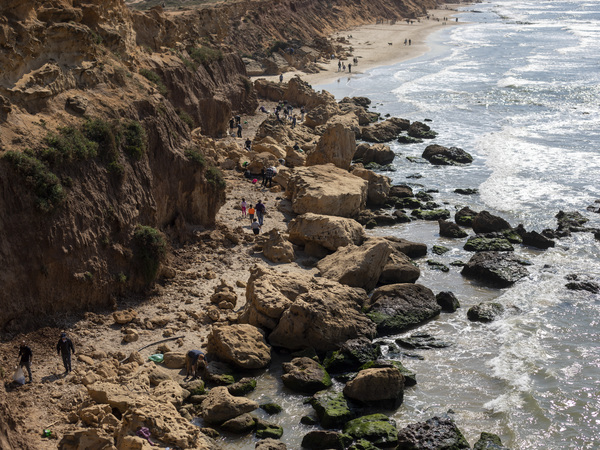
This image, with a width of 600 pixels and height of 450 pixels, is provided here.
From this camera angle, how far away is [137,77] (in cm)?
2711

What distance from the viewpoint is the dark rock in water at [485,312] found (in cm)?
2312

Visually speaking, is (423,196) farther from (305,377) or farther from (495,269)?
(305,377)

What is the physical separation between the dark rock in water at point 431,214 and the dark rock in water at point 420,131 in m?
15.5

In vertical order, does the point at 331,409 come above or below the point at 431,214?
below

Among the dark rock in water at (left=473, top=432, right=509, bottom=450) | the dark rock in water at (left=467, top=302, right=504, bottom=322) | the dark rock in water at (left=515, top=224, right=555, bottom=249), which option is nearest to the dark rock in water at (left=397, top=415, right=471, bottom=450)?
the dark rock in water at (left=473, top=432, right=509, bottom=450)

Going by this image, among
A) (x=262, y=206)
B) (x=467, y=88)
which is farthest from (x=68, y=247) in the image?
(x=467, y=88)

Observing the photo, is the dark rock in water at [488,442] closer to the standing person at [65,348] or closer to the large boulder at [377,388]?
the large boulder at [377,388]

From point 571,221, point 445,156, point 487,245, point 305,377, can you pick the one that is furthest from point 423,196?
point 305,377

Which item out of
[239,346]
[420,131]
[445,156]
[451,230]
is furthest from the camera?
[420,131]

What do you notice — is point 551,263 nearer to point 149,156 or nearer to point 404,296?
point 404,296

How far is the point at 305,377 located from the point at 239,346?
87.7 inches

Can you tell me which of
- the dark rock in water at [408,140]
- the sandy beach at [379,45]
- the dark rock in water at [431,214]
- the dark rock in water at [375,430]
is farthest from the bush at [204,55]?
the dark rock in water at [375,430]

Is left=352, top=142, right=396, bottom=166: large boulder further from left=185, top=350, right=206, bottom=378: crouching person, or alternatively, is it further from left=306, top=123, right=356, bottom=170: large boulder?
left=185, top=350, right=206, bottom=378: crouching person

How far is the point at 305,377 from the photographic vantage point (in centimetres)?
1875
